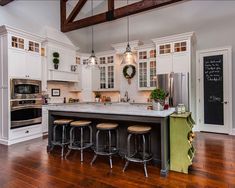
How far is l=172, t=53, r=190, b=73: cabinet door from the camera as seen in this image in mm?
5153

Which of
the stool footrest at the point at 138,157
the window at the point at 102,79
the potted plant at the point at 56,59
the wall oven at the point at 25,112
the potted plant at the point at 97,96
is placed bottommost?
the stool footrest at the point at 138,157

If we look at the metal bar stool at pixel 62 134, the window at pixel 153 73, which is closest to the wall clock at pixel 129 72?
the window at pixel 153 73

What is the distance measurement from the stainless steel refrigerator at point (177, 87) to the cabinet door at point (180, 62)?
0.23m

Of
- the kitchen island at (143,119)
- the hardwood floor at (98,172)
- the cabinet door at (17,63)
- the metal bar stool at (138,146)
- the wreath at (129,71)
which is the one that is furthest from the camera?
the wreath at (129,71)

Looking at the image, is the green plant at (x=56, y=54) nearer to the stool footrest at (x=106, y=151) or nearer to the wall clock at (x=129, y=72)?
the wall clock at (x=129, y=72)

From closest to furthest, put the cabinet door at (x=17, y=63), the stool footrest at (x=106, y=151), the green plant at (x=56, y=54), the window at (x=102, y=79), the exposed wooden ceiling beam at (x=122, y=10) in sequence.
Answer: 1. the stool footrest at (x=106, y=151)
2. the exposed wooden ceiling beam at (x=122, y=10)
3. the cabinet door at (x=17, y=63)
4. the green plant at (x=56, y=54)
5. the window at (x=102, y=79)

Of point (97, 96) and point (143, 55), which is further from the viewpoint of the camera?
point (97, 96)

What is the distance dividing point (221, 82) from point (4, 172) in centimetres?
577

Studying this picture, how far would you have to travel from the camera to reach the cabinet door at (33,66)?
488 cm

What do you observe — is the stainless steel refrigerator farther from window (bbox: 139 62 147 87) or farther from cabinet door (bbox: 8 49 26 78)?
cabinet door (bbox: 8 49 26 78)

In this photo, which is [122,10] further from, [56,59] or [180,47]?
[56,59]

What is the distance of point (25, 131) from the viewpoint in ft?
15.7

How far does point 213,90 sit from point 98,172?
441cm

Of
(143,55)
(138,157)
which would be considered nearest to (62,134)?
(138,157)
